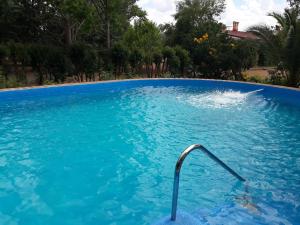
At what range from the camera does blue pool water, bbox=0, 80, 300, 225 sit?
3834mm

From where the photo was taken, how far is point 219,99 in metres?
11.3

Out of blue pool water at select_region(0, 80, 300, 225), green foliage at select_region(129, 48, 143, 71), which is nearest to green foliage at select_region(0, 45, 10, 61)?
blue pool water at select_region(0, 80, 300, 225)

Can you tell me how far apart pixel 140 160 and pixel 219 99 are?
6736mm

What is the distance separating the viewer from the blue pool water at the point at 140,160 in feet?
12.6

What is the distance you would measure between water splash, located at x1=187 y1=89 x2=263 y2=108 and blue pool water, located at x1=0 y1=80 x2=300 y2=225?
5.7 inches

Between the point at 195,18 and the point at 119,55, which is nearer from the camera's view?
the point at 119,55

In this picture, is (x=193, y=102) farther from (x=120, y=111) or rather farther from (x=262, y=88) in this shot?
(x=262, y=88)

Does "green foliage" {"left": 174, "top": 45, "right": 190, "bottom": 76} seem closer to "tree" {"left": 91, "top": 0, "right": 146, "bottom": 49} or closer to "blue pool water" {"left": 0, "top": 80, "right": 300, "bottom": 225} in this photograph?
"tree" {"left": 91, "top": 0, "right": 146, "bottom": 49}

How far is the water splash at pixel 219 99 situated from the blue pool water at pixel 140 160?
0.14 m

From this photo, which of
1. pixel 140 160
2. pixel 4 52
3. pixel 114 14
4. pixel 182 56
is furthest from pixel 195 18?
pixel 140 160

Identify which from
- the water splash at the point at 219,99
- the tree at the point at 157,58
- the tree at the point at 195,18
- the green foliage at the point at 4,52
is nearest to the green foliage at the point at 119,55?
the tree at the point at 157,58

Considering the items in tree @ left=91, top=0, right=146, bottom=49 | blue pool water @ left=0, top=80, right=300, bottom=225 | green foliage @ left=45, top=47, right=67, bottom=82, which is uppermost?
tree @ left=91, top=0, right=146, bottom=49

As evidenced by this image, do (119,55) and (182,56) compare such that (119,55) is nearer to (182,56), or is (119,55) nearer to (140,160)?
(182,56)

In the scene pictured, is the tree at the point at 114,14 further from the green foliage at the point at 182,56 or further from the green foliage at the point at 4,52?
the green foliage at the point at 4,52
